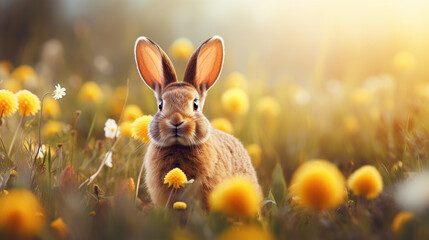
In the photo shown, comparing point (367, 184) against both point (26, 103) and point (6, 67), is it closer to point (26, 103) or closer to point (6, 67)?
point (26, 103)

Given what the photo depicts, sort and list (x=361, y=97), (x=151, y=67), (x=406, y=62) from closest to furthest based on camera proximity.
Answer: (x=151, y=67), (x=361, y=97), (x=406, y=62)

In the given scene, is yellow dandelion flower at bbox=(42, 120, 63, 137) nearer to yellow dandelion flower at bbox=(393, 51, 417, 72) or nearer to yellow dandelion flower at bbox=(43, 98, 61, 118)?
yellow dandelion flower at bbox=(43, 98, 61, 118)

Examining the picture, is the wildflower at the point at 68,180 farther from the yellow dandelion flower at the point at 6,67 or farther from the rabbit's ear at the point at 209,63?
the yellow dandelion flower at the point at 6,67

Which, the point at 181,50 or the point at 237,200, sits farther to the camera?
the point at 181,50

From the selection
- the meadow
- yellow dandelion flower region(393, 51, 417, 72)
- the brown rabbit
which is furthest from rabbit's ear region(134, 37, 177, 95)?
yellow dandelion flower region(393, 51, 417, 72)

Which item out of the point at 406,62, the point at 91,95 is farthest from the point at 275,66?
the point at 91,95

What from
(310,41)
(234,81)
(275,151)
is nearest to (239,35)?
(310,41)
